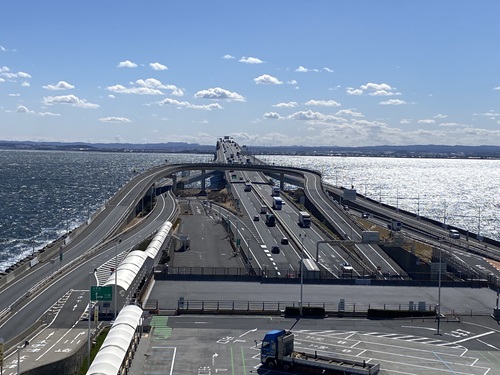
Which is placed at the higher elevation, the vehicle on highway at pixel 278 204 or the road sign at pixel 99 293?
the road sign at pixel 99 293

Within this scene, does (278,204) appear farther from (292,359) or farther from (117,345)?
(117,345)

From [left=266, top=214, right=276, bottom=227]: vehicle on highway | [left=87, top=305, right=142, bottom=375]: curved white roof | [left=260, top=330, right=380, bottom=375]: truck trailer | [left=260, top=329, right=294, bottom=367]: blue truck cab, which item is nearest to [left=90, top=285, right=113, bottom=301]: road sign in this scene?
[left=87, top=305, right=142, bottom=375]: curved white roof

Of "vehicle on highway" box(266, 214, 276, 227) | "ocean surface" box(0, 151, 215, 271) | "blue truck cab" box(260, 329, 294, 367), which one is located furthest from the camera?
"vehicle on highway" box(266, 214, 276, 227)

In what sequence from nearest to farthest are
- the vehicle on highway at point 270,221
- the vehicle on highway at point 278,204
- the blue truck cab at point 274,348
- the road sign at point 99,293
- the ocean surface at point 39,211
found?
the blue truck cab at point 274,348 → the road sign at point 99,293 → the ocean surface at point 39,211 → the vehicle on highway at point 270,221 → the vehicle on highway at point 278,204

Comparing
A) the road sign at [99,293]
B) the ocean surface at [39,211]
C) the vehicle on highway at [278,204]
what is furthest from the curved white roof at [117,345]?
the vehicle on highway at [278,204]

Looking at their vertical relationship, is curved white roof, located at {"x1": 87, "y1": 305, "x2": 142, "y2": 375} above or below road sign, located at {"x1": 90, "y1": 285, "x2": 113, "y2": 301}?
below

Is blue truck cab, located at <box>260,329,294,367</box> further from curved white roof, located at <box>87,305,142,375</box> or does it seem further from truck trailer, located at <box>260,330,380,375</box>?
curved white roof, located at <box>87,305,142,375</box>

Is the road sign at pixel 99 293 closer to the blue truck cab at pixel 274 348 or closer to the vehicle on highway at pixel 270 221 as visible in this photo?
the blue truck cab at pixel 274 348

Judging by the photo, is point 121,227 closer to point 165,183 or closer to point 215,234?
point 215,234
